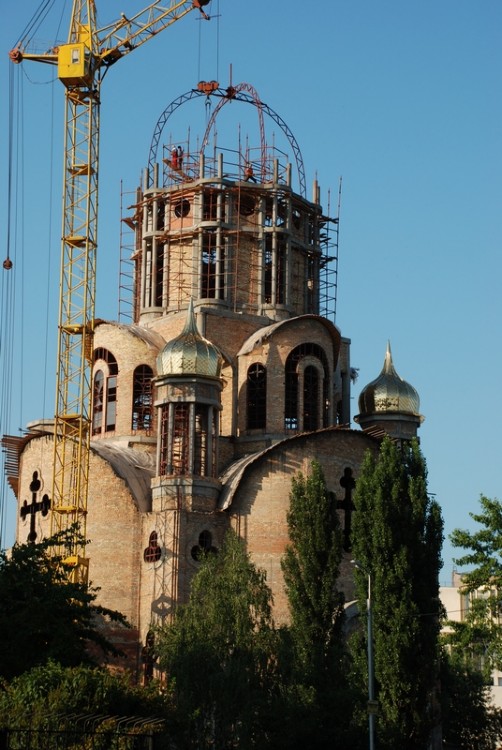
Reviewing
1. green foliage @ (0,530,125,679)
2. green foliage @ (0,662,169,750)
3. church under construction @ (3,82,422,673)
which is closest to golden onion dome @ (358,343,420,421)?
church under construction @ (3,82,422,673)

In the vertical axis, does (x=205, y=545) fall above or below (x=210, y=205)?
below

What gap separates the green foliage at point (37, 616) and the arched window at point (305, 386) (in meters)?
13.0

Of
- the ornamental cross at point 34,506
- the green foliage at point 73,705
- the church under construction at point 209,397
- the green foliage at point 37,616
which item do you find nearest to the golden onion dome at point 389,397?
the church under construction at point 209,397

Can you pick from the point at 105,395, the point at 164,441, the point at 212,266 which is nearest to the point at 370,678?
the point at 164,441

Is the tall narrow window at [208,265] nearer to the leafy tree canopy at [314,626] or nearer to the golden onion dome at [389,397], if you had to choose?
the golden onion dome at [389,397]

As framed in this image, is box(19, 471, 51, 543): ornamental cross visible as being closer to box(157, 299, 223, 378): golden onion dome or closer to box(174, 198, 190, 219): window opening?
box(157, 299, 223, 378): golden onion dome

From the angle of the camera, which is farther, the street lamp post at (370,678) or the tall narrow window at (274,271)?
the tall narrow window at (274,271)

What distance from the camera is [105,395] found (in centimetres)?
5462

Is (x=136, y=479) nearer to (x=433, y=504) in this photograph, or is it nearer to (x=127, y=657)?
(x=127, y=657)

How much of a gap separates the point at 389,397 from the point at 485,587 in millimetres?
16074

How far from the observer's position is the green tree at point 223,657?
124 feet

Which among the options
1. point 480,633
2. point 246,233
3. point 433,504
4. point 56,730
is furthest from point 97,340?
point 56,730

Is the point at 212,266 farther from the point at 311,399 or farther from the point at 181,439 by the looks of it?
the point at 181,439

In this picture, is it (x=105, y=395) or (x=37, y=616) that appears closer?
(x=37, y=616)
